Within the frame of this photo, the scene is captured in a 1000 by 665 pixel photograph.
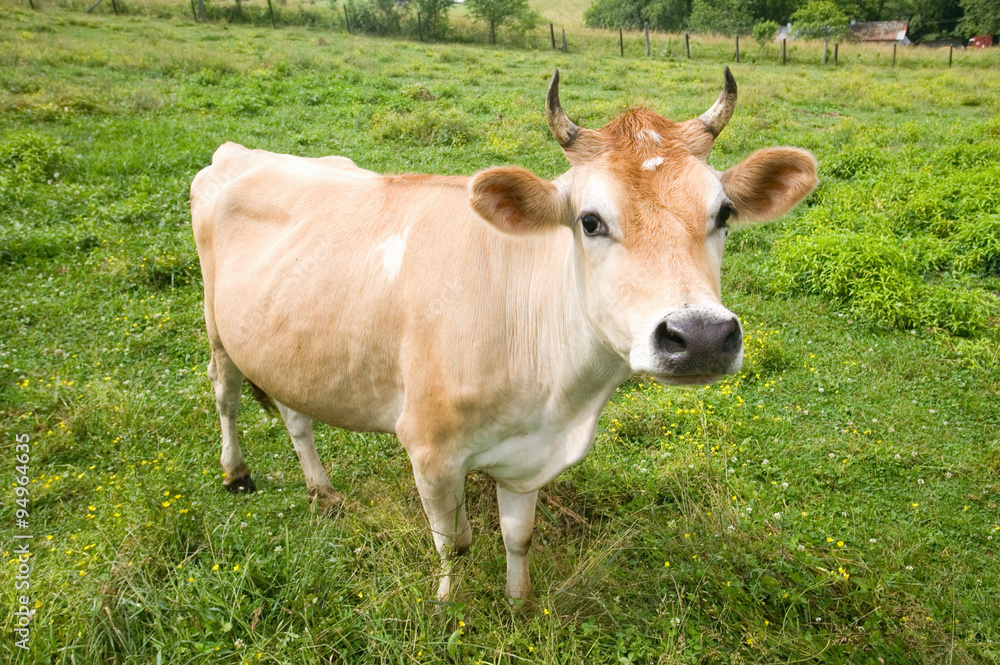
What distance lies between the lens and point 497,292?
9.52ft

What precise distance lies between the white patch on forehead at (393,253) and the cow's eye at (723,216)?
1.46 m

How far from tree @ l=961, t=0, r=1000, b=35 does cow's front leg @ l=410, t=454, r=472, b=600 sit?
52.6 meters

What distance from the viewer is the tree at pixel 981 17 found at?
133ft

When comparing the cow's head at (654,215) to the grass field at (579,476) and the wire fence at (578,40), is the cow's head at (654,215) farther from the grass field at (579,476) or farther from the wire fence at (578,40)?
the wire fence at (578,40)

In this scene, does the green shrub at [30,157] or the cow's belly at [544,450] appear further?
the green shrub at [30,157]

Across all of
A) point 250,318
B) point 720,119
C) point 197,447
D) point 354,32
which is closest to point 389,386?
point 250,318

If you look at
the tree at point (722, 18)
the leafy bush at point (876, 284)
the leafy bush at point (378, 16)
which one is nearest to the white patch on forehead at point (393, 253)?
the leafy bush at point (876, 284)

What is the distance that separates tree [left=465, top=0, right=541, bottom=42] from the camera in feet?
98.5

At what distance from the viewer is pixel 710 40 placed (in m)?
29.9

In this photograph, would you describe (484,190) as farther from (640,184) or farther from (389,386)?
(389,386)

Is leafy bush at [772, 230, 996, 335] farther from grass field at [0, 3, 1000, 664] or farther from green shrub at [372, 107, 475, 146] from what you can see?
green shrub at [372, 107, 475, 146]

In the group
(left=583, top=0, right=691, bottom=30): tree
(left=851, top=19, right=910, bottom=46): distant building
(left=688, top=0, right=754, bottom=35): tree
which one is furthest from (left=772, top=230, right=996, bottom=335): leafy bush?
(left=851, top=19, right=910, bottom=46): distant building

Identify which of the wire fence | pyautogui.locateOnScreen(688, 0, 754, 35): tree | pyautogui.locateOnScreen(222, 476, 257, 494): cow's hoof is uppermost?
pyautogui.locateOnScreen(688, 0, 754, 35): tree

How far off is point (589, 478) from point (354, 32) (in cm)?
3033
